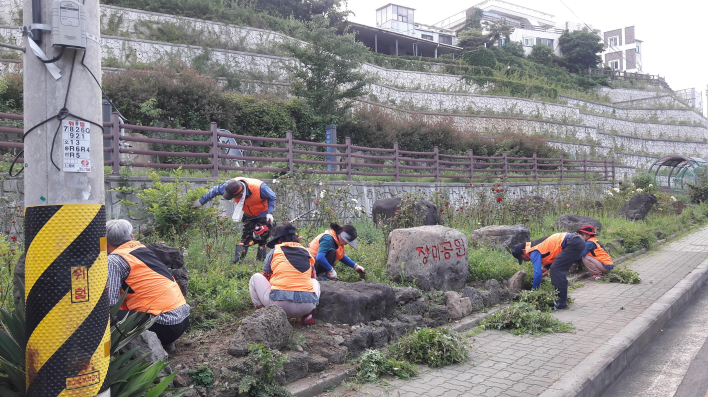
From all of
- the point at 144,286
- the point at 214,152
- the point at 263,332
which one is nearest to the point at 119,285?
the point at 144,286

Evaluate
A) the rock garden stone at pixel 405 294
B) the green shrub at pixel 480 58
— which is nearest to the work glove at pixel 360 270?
the rock garden stone at pixel 405 294

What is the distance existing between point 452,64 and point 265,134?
22134 mm

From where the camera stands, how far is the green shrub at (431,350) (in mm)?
4535

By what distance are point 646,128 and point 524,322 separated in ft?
153

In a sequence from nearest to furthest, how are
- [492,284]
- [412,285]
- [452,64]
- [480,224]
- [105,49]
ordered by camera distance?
1. [412,285]
2. [492,284]
3. [480,224]
4. [105,49]
5. [452,64]

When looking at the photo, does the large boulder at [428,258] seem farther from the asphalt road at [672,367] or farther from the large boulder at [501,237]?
the large boulder at [501,237]

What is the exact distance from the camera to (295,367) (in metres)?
4.00

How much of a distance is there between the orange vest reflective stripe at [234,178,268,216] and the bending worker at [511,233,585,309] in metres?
3.97

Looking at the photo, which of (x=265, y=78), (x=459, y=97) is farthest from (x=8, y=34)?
(x=459, y=97)

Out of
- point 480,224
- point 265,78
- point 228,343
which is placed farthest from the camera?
point 265,78

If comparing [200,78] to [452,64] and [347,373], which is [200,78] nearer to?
[347,373]

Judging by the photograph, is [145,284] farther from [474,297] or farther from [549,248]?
[549,248]

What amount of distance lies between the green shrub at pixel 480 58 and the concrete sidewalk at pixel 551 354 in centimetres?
3229

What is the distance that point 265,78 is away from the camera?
69.0 ft
